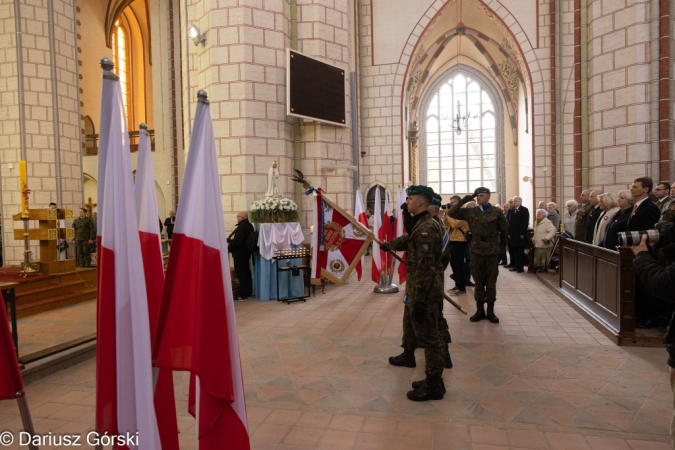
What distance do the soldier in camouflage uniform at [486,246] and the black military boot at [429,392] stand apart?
2498 mm

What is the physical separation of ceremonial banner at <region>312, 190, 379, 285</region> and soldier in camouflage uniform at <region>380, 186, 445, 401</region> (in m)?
3.59

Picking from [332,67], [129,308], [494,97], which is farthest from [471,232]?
[494,97]

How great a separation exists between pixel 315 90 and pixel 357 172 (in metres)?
2.60

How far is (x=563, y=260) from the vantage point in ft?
24.8

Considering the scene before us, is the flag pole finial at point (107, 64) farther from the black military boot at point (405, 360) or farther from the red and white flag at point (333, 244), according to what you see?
the red and white flag at point (333, 244)

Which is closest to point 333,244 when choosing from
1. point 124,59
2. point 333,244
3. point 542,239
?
point 333,244

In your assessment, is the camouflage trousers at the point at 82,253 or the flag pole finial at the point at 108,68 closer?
the flag pole finial at the point at 108,68

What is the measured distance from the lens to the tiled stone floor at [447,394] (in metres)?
2.98

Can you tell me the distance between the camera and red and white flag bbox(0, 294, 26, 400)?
6.84 ft

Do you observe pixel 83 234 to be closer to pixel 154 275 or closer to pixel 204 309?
pixel 154 275

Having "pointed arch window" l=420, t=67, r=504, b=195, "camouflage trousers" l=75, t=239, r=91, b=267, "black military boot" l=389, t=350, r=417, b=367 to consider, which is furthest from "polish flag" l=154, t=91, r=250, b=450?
"pointed arch window" l=420, t=67, r=504, b=195

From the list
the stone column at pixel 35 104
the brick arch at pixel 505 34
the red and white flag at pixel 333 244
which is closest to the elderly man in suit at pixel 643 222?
the red and white flag at pixel 333 244

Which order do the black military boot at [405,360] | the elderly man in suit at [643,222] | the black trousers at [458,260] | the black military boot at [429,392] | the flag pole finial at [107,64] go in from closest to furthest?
the flag pole finial at [107,64]
the black military boot at [429,392]
the black military boot at [405,360]
the elderly man in suit at [643,222]
the black trousers at [458,260]

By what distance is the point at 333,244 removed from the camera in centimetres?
749
